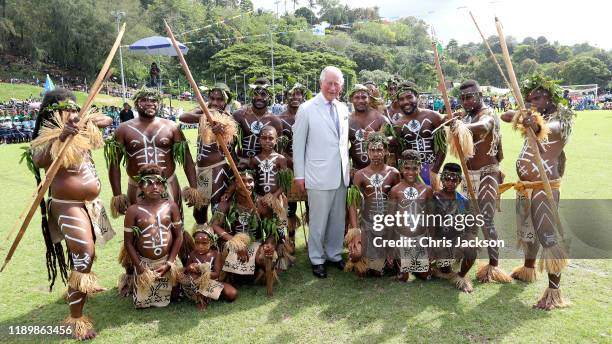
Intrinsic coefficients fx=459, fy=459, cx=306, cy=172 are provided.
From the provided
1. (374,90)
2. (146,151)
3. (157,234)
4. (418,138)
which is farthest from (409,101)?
(157,234)

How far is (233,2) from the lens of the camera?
12838cm

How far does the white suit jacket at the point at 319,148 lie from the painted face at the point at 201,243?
1.38m

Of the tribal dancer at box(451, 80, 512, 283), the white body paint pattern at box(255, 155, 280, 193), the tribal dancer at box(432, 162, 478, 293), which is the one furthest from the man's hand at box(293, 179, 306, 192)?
the tribal dancer at box(451, 80, 512, 283)

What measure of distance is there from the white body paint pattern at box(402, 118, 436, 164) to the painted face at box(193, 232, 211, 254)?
2.80 metres

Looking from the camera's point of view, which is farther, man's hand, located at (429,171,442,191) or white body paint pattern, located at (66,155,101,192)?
man's hand, located at (429,171,442,191)

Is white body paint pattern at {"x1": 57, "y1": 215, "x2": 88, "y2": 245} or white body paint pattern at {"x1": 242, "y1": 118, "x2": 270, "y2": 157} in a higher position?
white body paint pattern at {"x1": 242, "y1": 118, "x2": 270, "y2": 157}

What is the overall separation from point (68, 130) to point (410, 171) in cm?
348

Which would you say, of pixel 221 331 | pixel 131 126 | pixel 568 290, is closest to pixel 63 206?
pixel 131 126

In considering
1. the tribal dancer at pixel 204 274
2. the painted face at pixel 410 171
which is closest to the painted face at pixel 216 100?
the tribal dancer at pixel 204 274

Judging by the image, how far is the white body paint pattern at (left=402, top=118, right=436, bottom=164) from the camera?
5852mm

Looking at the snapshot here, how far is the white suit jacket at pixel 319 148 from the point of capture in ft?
18.3

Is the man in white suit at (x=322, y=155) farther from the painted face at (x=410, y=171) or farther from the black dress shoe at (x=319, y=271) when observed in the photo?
the painted face at (x=410, y=171)

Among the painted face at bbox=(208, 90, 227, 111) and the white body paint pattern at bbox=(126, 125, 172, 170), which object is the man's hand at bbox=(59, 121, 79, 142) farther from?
the painted face at bbox=(208, 90, 227, 111)

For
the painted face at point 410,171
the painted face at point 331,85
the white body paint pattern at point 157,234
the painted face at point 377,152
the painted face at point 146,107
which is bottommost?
the white body paint pattern at point 157,234
